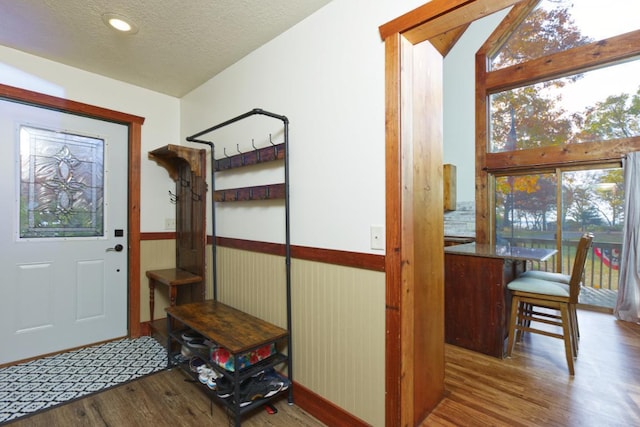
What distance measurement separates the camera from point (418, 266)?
1.64 m

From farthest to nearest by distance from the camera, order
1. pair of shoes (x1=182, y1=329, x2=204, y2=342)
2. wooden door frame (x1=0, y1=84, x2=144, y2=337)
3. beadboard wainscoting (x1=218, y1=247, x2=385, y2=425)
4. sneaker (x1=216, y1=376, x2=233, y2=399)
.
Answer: wooden door frame (x1=0, y1=84, x2=144, y2=337)
pair of shoes (x1=182, y1=329, x2=204, y2=342)
sneaker (x1=216, y1=376, x2=233, y2=399)
beadboard wainscoting (x1=218, y1=247, x2=385, y2=425)

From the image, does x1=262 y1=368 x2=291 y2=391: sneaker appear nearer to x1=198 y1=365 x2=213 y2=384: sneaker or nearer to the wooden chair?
x1=198 y1=365 x2=213 y2=384: sneaker

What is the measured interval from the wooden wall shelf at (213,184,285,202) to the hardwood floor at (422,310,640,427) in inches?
65.0

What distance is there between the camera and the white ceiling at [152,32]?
184cm

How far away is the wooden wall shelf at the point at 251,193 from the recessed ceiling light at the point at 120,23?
4.16 feet

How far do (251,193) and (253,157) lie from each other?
0.88 ft

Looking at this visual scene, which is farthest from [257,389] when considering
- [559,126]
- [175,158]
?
[559,126]

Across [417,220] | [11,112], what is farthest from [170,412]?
[11,112]

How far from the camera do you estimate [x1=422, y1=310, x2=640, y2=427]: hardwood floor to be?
5.79 feet

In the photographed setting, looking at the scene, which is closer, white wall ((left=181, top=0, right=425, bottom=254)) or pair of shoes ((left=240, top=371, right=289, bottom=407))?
white wall ((left=181, top=0, right=425, bottom=254))

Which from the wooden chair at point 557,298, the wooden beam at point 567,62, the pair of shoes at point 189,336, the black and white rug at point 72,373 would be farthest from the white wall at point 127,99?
the wooden beam at point 567,62

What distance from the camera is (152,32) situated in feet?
6.91

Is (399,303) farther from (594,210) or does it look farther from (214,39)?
(594,210)

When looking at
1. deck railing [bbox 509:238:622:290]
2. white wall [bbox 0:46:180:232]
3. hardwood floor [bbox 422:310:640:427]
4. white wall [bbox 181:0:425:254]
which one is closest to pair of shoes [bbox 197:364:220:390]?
white wall [bbox 181:0:425:254]
